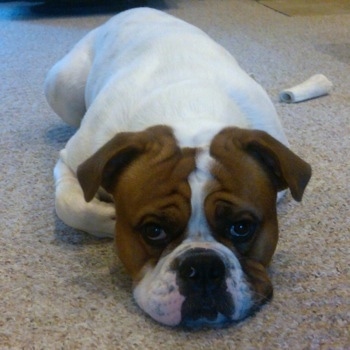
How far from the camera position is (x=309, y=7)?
552cm

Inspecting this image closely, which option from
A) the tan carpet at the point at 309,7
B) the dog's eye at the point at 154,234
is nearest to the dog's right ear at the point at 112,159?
the dog's eye at the point at 154,234

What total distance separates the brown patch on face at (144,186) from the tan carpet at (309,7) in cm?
406

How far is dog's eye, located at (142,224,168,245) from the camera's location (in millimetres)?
1382

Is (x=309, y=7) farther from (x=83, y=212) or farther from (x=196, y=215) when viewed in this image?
(x=196, y=215)

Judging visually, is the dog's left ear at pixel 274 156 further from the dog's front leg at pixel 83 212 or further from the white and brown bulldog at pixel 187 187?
the dog's front leg at pixel 83 212

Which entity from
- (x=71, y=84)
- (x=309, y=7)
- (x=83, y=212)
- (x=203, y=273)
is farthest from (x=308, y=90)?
(x=309, y=7)

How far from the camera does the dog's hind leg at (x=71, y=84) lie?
8.21 ft

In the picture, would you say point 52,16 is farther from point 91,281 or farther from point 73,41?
point 91,281

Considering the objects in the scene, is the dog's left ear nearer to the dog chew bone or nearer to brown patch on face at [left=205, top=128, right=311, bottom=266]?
brown patch on face at [left=205, top=128, right=311, bottom=266]

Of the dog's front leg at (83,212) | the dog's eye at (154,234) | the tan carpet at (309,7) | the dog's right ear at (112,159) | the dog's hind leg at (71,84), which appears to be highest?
the dog's right ear at (112,159)

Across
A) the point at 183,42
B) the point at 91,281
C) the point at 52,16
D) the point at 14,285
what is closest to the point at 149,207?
the point at 91,281

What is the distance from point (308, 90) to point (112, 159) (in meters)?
1.69

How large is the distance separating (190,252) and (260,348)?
241 mm

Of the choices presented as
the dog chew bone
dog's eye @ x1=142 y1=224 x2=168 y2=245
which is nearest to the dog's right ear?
dog's eye @ x1=142 y1=224 x2=168 y2=245
